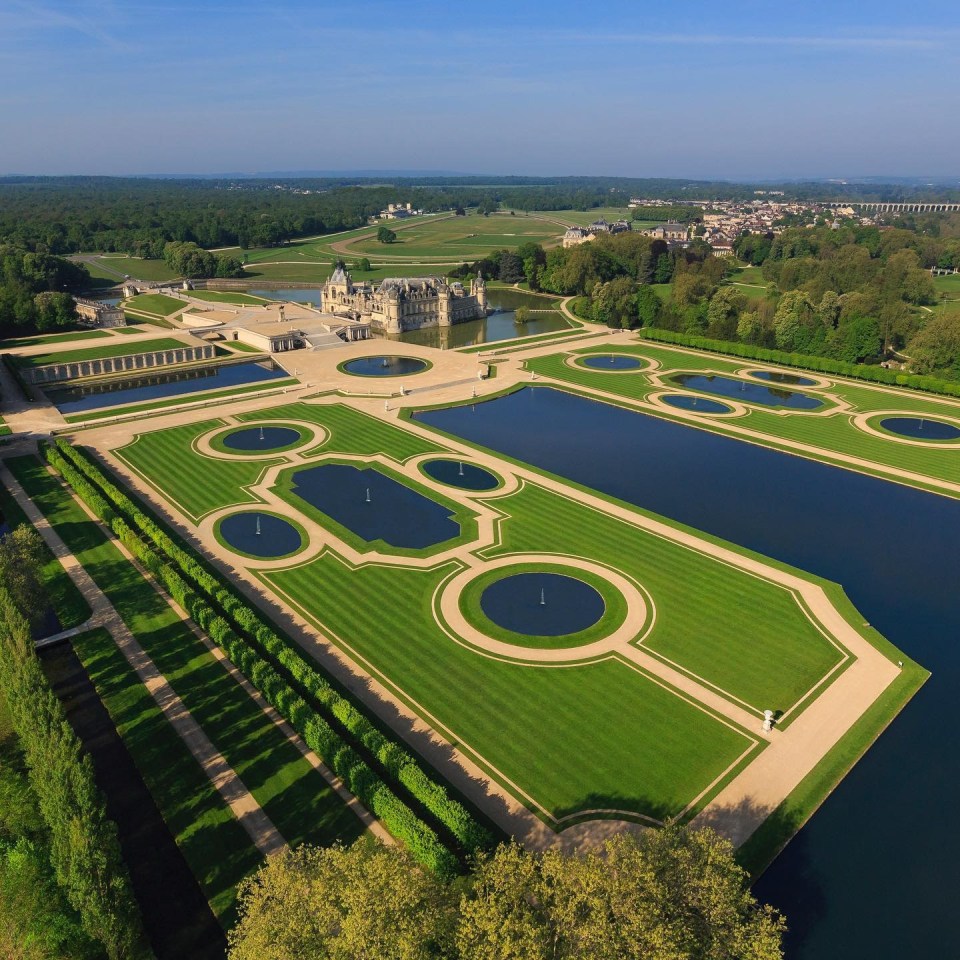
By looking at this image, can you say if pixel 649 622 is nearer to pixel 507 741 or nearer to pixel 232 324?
pixel 507 741

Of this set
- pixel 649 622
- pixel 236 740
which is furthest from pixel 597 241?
pixel 236 740

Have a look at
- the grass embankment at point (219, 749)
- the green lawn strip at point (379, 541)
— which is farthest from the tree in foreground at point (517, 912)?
the green lawn strip at point (379, 541)

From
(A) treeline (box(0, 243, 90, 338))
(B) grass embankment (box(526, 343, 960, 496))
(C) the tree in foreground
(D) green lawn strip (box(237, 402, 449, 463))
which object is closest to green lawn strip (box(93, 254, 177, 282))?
(A) treeline (box(0, 243, 90, 338))

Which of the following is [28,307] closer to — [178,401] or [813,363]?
[178,401]

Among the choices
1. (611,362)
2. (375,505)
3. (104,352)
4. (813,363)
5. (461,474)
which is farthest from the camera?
(611,362)

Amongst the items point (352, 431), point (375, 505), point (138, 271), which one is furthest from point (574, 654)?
point (138, 271)

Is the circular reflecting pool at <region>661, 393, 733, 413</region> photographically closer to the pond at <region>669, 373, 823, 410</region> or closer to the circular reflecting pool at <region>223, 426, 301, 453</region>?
the pond at <region>669, 373, 823, 410</region>
